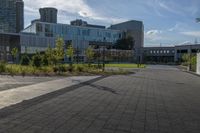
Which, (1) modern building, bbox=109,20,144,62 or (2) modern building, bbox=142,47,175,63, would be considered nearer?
(2) modern building, bbox=142,47,175,63

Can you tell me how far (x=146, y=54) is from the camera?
140375 mm

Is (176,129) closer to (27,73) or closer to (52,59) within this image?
(27,73)

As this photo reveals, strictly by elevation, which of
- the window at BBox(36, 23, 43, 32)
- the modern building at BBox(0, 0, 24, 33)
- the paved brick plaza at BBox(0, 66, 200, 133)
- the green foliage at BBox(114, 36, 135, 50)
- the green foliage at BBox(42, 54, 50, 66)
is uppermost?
the modern building at BBox(0, 0, 24, 33)

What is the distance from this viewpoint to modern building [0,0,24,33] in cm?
13500

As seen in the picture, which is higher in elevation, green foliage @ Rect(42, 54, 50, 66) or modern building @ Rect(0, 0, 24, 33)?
modern building @ Rect(0, 0, 24, 33)

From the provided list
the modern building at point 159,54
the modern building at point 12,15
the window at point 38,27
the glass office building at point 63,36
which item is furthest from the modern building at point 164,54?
the modern building at point 12,15

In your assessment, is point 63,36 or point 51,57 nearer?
point 51,57

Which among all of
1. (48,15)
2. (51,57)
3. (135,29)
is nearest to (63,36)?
(48,15)

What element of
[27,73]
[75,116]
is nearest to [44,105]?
[75,116]

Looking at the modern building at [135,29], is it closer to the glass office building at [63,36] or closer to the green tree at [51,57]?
the glass office building at [63,36]

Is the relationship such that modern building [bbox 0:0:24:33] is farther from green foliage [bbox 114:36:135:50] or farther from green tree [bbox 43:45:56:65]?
green tree [bbox 43:45:56:65]

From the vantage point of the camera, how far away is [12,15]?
467 feet

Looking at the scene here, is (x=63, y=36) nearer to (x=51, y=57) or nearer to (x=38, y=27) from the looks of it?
(x=38, y=27)

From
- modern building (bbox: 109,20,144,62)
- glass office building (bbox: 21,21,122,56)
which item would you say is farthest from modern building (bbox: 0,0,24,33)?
modern building (bbox: 109,20,144,62)
